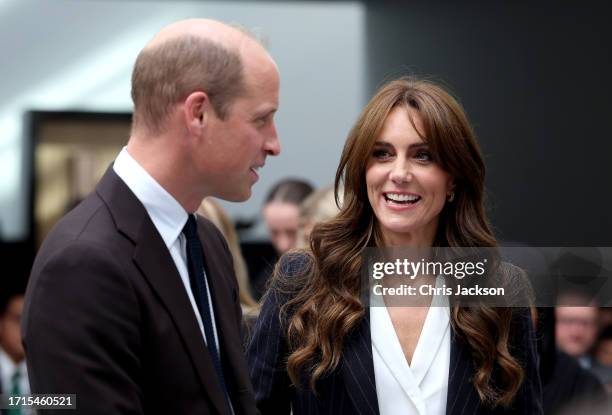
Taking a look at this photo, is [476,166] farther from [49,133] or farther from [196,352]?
[49,133]

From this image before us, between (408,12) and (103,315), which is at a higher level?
(408,12)

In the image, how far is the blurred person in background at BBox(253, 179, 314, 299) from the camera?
4.45 m

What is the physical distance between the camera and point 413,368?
2244 millimetres

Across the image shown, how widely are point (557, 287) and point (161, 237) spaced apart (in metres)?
1.42

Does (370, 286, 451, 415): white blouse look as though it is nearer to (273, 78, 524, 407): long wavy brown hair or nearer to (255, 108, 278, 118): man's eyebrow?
(273, 78, 524, 407): long wavy brown hair

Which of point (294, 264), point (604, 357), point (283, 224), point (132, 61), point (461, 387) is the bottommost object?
point (461, 387)

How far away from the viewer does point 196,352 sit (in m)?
1.68

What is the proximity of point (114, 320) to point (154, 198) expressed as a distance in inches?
→ 10.4

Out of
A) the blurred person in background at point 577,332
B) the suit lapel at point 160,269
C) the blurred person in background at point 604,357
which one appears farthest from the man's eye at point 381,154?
the blurred person in background at point 604,357

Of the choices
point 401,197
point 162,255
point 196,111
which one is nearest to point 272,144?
point 196,111

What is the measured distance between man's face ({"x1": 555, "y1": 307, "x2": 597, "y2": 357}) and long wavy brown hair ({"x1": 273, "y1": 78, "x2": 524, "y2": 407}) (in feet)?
2.38

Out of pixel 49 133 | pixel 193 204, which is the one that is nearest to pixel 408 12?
pixel 49 133

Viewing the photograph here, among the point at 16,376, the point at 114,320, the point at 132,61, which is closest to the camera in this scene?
the point at 114,320

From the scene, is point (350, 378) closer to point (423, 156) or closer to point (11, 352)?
point (423, 156)
